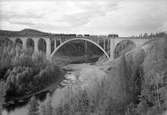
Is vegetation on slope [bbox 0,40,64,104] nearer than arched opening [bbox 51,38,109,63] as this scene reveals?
Yes

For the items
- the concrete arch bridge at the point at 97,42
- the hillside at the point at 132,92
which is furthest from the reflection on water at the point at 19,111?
the concrete arch bridge at the point at 97,42

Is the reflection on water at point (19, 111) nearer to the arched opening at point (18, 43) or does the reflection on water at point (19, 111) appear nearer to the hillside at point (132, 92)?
the hillside at point (132, 92)

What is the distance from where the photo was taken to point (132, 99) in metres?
3.93

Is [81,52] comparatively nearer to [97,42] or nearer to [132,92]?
[97,42]

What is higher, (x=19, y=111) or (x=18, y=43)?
(x=18, y=43)

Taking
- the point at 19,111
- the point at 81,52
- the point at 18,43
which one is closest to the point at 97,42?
the point at 81,52

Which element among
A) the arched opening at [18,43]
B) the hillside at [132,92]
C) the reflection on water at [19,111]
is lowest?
the reflection on water at [19,111]

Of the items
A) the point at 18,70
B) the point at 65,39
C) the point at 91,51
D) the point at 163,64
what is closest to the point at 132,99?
the point at 163,64

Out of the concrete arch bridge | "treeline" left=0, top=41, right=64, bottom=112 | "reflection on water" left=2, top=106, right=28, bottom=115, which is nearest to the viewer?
"reflection on water" left=2, top=106, right=28, bottom=115

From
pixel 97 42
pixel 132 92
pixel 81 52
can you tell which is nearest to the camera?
pixel 132 92

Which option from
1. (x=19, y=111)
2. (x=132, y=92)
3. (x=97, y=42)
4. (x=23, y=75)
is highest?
(x=97, y=42)

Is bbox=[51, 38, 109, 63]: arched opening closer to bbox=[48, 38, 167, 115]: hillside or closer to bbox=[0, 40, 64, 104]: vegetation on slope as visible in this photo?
bbox=[0, 40, 64, 104]: vegetation on slope

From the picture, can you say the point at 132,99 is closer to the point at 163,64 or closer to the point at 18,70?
the point at 163,64

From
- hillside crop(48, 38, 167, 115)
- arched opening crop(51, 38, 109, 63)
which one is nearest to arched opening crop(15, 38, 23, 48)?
arched opening crop(51, 38, 109, 63)
